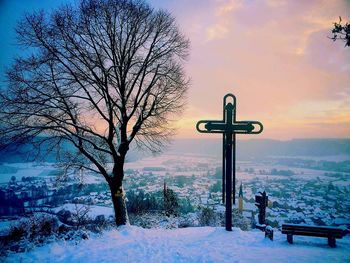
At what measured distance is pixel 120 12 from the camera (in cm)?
945

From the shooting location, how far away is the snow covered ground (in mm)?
5578

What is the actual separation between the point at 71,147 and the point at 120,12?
6931mm

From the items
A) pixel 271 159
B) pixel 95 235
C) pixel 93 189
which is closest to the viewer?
pixel 95 235

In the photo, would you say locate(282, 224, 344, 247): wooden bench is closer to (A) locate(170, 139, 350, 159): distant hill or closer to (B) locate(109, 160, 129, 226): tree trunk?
(B) locate(109, 160, 129, 226): tree trunk

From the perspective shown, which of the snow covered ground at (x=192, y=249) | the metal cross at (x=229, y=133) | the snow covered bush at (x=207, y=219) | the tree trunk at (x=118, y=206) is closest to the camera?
the snow covered ground at (x=192, y=249)

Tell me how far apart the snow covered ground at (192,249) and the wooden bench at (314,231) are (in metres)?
0.28

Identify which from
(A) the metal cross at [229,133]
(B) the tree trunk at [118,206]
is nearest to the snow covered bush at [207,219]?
(B) the tree trunk at [118,206]

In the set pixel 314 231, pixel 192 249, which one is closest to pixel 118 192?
pixel 192 249

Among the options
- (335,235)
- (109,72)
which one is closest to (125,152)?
(109,72)

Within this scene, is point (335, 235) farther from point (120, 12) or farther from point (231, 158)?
point (120, 12)

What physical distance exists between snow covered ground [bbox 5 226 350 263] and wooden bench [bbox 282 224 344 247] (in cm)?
28

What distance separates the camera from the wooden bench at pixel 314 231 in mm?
6402

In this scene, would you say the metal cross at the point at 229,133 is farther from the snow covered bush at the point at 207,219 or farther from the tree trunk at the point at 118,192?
the snow covered bush at the point at 207,219

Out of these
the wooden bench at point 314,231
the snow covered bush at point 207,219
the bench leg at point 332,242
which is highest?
the wooden bench at point 314,231
